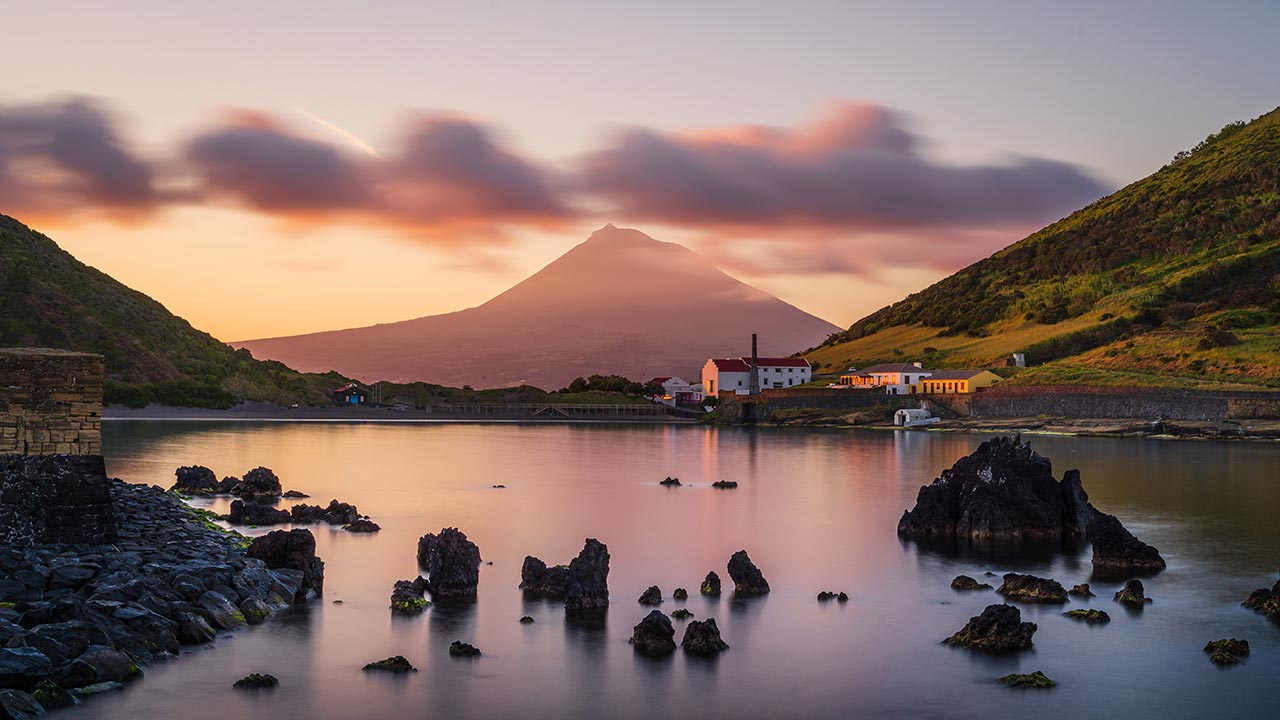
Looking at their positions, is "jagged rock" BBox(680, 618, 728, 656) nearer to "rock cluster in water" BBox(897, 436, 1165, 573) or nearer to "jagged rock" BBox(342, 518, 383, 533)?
"rock cluster in water" BBox(897, 436, 1165, 573)

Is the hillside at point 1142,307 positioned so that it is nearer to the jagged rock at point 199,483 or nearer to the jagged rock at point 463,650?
the jagged rock at point 199,483

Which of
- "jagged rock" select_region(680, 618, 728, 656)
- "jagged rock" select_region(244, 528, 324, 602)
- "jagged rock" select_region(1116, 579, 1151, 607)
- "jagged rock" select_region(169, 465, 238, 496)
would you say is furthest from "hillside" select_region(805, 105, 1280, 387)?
"jagged rock" select_region(244, 528, 324, 602)

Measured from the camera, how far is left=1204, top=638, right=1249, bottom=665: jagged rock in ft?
70.4

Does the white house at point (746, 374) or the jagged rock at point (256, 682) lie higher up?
the white house at point (746, 374)

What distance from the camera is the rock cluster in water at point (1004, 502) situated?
37125mm

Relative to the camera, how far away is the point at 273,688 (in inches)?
752

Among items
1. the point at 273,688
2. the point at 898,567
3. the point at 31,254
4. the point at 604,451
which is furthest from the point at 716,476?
the point at 31,254

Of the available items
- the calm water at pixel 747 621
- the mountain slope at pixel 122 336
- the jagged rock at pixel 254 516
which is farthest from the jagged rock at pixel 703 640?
the mountain slope at pixel 122 336

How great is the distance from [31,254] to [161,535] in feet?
527

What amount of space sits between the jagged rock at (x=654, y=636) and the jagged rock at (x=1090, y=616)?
371 inches

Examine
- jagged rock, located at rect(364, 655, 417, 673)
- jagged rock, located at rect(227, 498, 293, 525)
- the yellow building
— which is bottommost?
jagged rock, located at rect(364, 655, 417, 673)

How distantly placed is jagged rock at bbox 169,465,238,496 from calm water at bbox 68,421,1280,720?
4.04 metres

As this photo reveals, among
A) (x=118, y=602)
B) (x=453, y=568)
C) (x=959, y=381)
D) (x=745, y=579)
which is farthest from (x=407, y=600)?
(x=959, y=381)

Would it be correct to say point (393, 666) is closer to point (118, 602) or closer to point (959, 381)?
point (118, 602)
